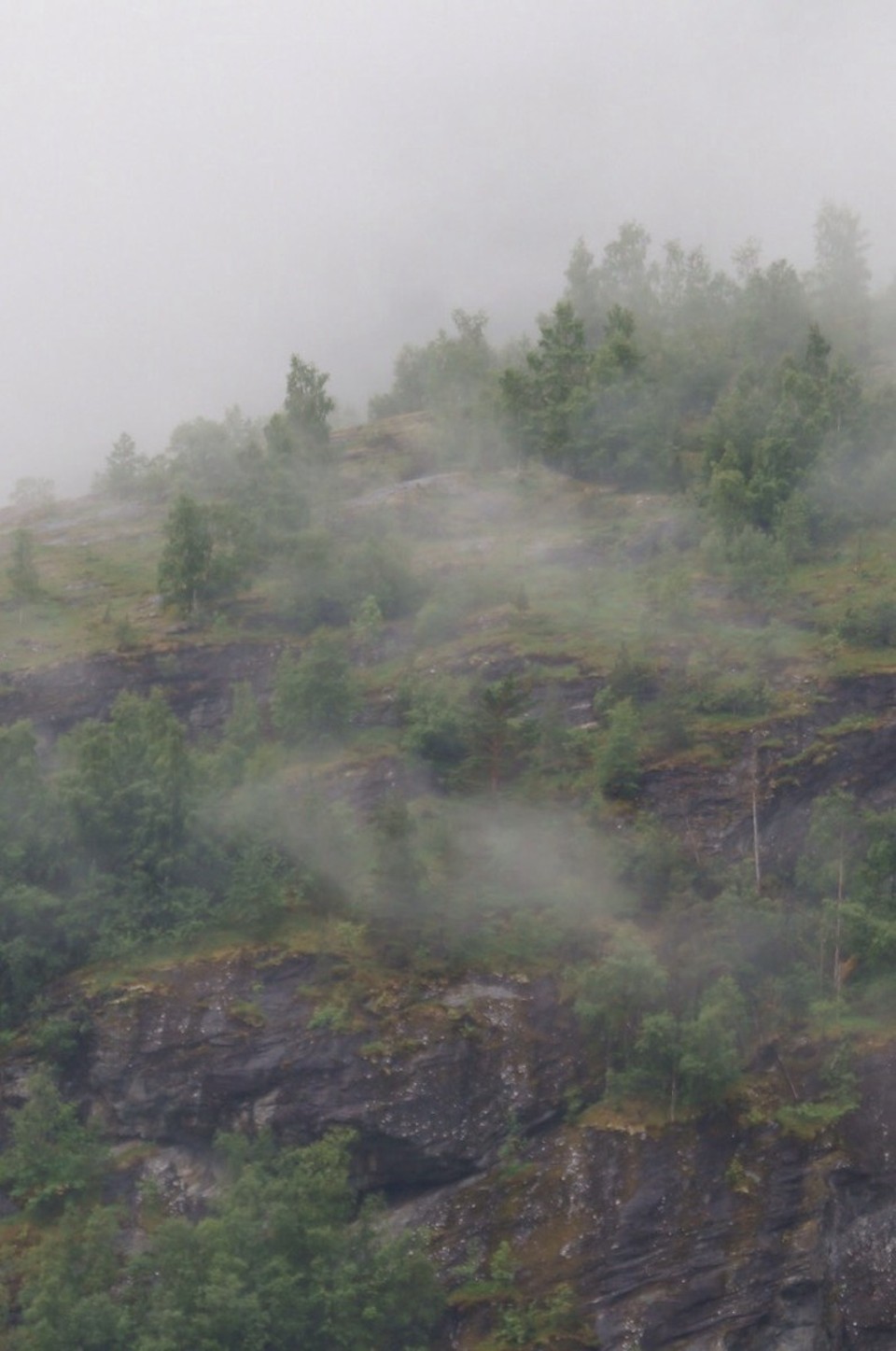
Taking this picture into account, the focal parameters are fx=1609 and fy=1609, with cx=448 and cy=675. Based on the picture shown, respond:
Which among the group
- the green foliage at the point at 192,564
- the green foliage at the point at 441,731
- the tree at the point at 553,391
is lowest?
the green foliage at the point at 441,731

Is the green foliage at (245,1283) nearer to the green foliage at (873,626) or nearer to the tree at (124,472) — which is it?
the green foliage at (873,626)

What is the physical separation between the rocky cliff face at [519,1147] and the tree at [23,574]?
28.4 m

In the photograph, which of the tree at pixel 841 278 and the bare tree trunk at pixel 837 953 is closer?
the bare tree trunk at pixel 837 953

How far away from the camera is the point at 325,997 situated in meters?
48.0

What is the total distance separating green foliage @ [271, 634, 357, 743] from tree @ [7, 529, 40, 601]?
17611mm

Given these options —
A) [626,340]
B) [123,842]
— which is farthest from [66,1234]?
[626,340]

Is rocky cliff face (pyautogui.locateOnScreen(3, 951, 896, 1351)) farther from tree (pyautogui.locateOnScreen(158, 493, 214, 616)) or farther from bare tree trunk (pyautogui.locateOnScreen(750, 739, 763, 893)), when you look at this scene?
tree (pyautogui.locateOnScreen(158, 493, 214, 616))

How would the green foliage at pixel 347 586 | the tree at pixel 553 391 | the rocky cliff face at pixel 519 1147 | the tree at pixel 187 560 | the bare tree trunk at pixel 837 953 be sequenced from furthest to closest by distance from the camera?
the tree at pixel 553 391 < the green foliage at pixel 347 586 < the tree at pixel 187 560 < the bare tree trunk at pixel 837 953 < the rocky cliff face at pixel 519 1147

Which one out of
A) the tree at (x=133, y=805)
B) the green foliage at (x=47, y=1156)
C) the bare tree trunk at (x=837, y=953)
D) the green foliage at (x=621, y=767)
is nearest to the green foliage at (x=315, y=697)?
the tree at (x=133, y=805)

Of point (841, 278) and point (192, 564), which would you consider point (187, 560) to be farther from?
point (841, 278)

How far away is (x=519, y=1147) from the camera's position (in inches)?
1781

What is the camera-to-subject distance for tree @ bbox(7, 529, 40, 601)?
2825 inches

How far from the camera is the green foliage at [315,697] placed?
58.9 metres

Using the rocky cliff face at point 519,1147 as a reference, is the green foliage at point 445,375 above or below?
above
